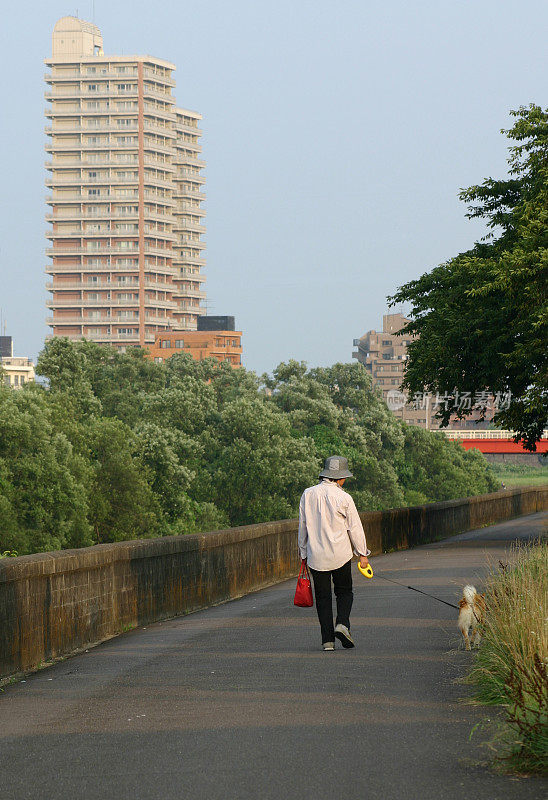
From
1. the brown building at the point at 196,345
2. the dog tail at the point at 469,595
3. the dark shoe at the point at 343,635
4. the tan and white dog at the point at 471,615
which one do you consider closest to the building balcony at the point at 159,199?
the brown building at the point at 196,345

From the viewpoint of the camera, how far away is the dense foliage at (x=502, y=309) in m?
26.4

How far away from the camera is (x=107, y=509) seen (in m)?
61.6

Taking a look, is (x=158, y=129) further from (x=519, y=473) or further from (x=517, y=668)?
(x=517, y=668)

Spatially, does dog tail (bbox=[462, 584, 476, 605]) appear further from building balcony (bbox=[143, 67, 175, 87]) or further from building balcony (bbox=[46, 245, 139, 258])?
building balcony (bbox=[143, 67, 175, 87])

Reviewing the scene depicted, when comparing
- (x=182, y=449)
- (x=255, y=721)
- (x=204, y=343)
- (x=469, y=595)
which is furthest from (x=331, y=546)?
(x=204, y=343)

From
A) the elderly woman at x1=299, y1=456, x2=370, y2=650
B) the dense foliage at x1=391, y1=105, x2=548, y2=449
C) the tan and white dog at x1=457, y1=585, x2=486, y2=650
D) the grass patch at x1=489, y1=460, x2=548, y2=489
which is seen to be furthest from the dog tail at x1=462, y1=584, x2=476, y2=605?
the grass patch at x1=489, y1=460, x2=548, y2=489

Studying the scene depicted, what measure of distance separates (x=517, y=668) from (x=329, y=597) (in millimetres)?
3610

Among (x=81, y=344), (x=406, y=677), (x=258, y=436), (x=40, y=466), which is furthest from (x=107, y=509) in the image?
(x=406, y=677)

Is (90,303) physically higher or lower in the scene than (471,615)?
higher

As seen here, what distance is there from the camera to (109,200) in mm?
190750

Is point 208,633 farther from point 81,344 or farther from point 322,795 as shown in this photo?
point 81,344

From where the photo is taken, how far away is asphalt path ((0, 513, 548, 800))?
593cm

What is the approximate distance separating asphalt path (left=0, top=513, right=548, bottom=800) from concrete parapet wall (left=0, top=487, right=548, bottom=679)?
39 centimetres

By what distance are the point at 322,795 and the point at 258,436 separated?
7365cm
